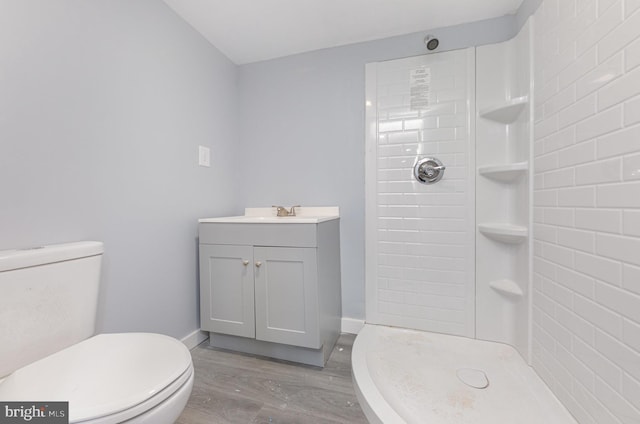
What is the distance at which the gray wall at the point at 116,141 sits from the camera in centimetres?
95

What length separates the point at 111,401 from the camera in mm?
653

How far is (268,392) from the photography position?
4.30 feet

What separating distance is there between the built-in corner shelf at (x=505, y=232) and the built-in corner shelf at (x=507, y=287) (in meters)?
0.24

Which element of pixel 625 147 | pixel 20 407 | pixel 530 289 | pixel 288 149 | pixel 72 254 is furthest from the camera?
pixel 288 149

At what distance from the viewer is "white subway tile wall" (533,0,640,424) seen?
2.48 ft

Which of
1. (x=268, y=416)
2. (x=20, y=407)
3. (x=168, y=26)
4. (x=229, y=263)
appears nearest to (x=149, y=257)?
(x=229, y=263)

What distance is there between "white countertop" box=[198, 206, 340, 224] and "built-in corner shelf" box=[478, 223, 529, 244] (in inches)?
35.5

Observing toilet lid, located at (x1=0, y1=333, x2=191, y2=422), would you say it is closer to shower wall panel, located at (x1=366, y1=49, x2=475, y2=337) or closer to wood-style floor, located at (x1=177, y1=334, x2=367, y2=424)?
wood-style floor, located at (x1=177, y1=334, x2=367, y2=424)

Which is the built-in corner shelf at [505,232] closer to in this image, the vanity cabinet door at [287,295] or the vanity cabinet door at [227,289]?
the vanity cabinet door at [287,295]

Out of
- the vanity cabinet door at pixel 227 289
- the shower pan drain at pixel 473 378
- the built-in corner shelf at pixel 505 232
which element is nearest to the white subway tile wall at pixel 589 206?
the built-in corner shelf at pixel 505 232

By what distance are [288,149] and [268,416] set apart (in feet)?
5.35

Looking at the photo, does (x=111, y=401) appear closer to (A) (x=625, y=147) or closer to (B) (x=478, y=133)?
(A) (x=625, y=147)

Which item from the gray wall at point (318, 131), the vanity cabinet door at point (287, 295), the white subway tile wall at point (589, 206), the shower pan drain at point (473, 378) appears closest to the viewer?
the white subway tile wall at point (589, 206)

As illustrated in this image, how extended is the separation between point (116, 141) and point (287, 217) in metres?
1.03
